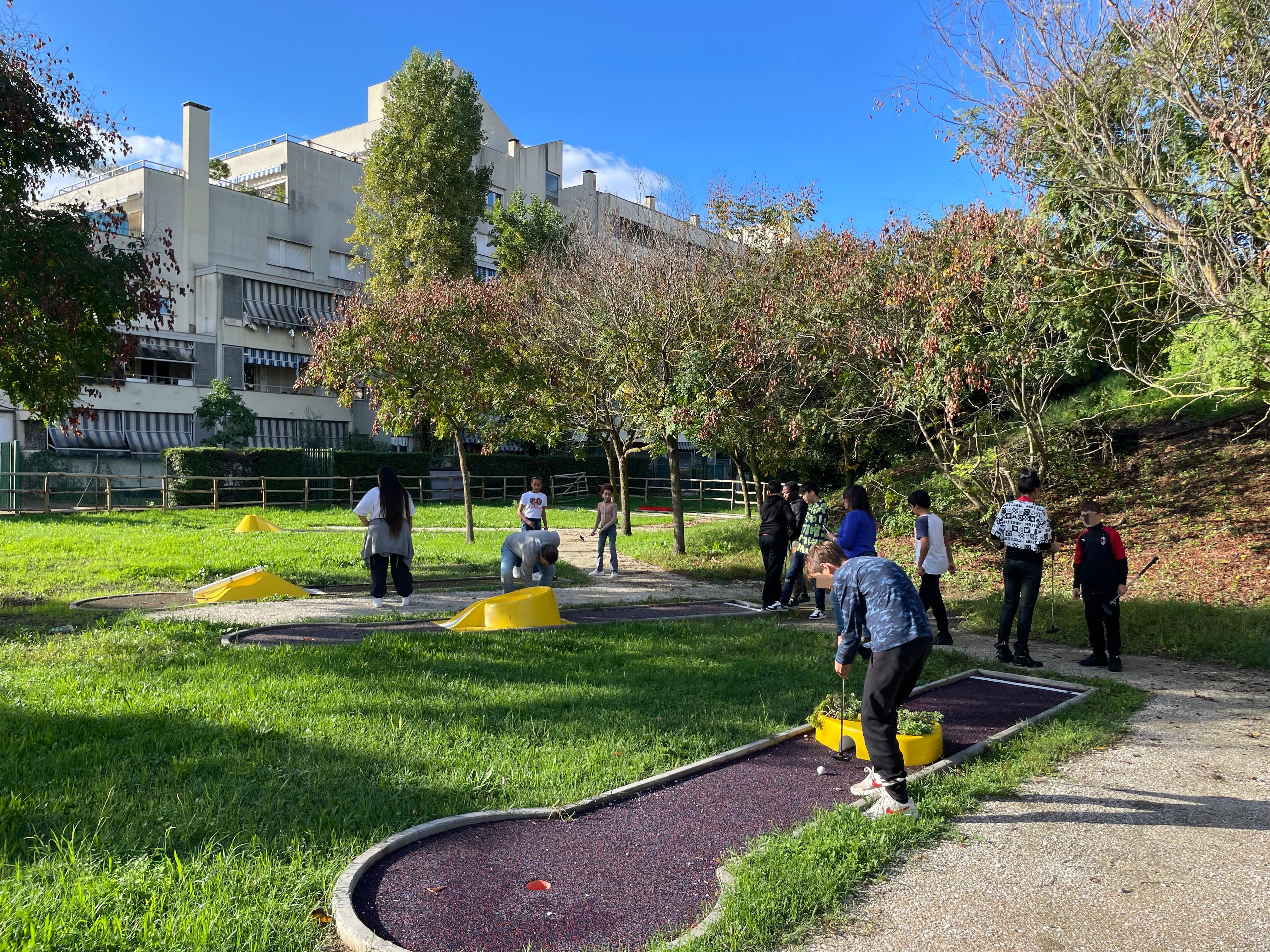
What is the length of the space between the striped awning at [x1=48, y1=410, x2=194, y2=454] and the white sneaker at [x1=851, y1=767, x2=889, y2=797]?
32.7m

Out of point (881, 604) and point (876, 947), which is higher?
point (881, 604)

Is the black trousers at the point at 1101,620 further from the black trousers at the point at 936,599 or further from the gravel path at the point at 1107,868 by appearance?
the gravel path at the point at 1107,868

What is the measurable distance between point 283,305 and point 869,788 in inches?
1535

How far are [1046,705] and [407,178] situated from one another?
32671 millimetres

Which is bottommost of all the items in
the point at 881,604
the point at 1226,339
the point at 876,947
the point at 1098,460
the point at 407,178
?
→ the point at 876,947

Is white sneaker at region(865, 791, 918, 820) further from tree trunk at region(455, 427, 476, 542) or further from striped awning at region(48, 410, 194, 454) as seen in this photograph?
striped awning at region(48, 410, 194, 454)

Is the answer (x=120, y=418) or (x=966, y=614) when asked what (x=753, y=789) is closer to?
(x=966, y=614)

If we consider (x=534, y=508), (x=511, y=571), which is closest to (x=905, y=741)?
(x=511, y=571)

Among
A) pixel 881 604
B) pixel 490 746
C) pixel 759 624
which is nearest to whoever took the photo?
pixel 881 604

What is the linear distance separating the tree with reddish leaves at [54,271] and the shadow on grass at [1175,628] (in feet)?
34.2

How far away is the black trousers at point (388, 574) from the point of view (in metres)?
10.4

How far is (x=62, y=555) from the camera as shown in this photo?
1387 centimetres

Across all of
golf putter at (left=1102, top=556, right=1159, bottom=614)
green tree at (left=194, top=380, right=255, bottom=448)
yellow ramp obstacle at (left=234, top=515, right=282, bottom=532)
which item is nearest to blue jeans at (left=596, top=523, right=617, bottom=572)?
golf putter at (left=1102, top=556, right=1159, bottom=614)

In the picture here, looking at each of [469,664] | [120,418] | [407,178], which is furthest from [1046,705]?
[120,418]
